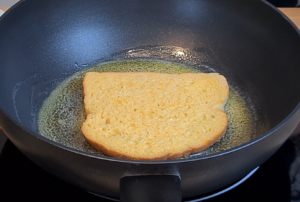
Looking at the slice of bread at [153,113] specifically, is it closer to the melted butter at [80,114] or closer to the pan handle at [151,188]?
the melted butter at [80,114]

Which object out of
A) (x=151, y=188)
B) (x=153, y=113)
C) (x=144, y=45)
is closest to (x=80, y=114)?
(x=153, y=113)

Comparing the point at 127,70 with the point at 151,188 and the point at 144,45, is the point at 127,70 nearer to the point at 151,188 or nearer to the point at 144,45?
the point at 144,45

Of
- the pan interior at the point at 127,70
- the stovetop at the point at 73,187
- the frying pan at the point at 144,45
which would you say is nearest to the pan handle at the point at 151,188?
the frying pan at the point at 144,45

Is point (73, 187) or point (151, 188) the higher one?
point (151, 188)

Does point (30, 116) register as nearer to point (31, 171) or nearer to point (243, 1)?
point (31, 171)

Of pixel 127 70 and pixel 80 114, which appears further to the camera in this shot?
pixel 127 70
